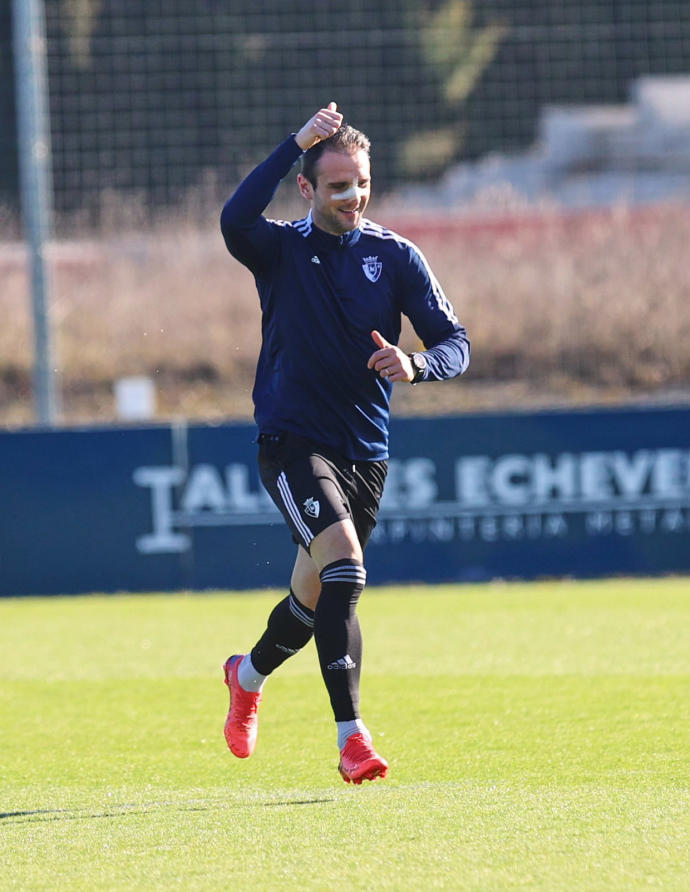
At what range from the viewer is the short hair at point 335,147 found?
5105 mm

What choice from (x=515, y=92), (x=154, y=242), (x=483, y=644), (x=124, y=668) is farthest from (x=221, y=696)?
(x=515, y=92)

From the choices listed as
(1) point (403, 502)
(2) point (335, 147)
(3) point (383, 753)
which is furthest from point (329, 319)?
(1) point (403, 502)

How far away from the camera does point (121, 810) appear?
4.85 m

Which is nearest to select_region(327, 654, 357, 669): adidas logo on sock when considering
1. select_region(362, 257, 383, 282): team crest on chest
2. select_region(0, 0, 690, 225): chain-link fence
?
select_region(362, 257, 383, 282): team crest on chest

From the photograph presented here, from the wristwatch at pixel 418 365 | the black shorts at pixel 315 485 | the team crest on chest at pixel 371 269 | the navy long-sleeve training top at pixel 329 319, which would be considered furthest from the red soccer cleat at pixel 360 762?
the team crest on chest at pixel 371 269

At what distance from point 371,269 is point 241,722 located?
1.60 m

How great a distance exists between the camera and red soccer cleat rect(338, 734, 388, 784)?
15.1 ft

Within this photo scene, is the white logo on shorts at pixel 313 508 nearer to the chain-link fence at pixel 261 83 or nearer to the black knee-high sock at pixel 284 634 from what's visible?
the black knee-high sock at pixel 284 634

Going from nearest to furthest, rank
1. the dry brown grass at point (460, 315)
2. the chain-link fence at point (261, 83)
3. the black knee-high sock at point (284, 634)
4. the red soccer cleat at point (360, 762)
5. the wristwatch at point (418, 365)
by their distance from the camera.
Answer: the red soccer cleat at point (360, 762) < the wristwatch at point (418, 365) < the black knee-high sock at point (284, 634) < the dry brown grass at point (460, 315) < the chain-link fence at point (261, 83)

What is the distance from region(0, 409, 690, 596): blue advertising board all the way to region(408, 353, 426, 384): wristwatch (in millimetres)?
6639

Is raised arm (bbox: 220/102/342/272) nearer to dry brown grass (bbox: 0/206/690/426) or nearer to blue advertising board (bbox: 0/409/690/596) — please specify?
blue advertising board (bbox: 0/409/690/596)

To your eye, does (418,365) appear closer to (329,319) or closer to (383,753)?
(329,319)

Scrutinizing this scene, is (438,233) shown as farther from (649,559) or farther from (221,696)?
(221,696)

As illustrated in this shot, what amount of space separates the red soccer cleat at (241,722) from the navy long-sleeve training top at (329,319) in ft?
3.06
